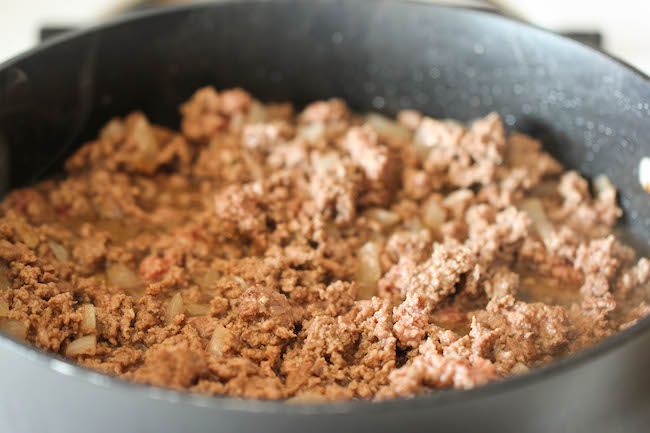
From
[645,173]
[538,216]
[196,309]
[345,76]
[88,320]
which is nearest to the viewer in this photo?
[88,320]

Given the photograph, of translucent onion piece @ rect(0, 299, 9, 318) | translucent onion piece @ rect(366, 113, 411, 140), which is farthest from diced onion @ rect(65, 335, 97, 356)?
translucent onion piece @ rect(366, 113, 411, 140)

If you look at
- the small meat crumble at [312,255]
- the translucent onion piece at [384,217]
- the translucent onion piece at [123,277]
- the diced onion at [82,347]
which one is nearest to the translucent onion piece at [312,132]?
the small meat crumble at [312,255]

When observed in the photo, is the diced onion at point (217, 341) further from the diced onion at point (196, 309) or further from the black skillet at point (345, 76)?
the black skillet at point (345, 76)

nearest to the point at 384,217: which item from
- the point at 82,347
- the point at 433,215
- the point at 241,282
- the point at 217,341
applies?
the point at 433,215

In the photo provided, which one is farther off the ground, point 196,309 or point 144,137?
point 144,137

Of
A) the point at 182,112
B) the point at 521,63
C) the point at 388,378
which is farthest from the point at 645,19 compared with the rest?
the point at 388,378

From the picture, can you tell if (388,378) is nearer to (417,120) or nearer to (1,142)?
(417,120)

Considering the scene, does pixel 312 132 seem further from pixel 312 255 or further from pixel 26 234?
pixel 26 234
